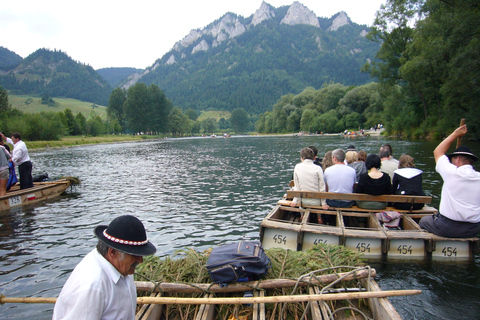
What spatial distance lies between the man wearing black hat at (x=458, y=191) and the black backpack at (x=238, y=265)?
451cm

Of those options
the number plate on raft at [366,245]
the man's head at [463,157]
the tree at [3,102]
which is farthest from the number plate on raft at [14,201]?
the tree at [3,102]

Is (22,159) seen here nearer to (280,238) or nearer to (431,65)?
(280,238)

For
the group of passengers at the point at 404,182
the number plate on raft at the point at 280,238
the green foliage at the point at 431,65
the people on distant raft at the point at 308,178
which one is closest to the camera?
the group of passengers at the point at 404,182

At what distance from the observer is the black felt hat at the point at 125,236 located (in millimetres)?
2643

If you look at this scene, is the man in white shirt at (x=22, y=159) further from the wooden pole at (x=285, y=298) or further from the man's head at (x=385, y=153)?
the man's head at (x=385, y=153)

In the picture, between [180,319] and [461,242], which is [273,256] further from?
[461,242]

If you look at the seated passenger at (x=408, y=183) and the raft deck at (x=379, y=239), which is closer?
the raft deck at (x=379, y=239)

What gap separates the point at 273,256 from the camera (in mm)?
5906

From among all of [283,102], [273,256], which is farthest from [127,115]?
[273,256]

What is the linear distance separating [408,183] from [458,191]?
2731mm

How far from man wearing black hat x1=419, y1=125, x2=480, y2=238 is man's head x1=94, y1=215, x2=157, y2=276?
250 inches

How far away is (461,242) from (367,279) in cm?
Result: 397

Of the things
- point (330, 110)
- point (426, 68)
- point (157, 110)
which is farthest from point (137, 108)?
point (426, 68)

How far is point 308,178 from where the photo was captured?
9625 mm
